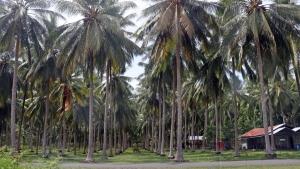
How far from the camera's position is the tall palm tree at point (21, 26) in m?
23.8

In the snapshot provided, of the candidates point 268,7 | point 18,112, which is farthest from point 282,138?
point 18,112

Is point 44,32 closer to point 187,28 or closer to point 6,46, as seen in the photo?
point 6,46

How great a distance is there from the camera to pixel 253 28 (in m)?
21.3

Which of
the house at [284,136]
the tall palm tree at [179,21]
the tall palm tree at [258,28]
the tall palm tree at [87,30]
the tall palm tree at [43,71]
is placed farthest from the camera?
the house at [284,136]

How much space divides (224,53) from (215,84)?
1043 centimetres

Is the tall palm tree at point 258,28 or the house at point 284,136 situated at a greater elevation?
the tall palm tree at point 258,28

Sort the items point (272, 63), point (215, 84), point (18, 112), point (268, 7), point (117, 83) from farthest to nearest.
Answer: point (18, 112) → point (117, 83) → point (215, 84) → point (272, 63) → point (268, 7)

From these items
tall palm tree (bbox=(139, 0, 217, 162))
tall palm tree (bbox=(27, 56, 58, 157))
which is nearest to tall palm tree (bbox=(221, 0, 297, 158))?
tall palm tree (bbox=(139, 0, 217, 162))

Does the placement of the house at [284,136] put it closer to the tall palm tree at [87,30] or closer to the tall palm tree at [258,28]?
the tall palm tree at [258,28]

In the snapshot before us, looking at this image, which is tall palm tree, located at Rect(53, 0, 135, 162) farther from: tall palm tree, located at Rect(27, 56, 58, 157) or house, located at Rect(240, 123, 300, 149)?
house, located at Rect(240, 123, 300, 149)

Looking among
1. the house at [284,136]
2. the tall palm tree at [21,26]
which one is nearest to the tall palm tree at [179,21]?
the tall palm tree at [21,26]

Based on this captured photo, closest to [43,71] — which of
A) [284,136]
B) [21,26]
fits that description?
[21,26]

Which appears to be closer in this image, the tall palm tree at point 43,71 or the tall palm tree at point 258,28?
the tall palm tree at point 258,28

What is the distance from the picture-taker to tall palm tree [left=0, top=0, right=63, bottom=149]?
2384cm
